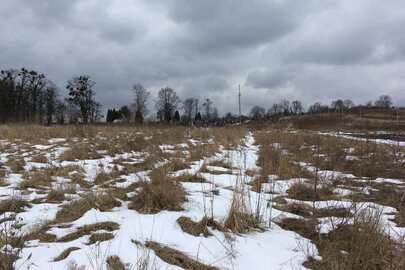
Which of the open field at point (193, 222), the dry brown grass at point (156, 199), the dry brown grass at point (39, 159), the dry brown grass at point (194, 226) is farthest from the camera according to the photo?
the dry brown grass at point (39, 159)

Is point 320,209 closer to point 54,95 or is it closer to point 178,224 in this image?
point 178,224

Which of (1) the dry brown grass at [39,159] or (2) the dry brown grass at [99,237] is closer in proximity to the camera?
(2) the dry brown grass at [99,237]

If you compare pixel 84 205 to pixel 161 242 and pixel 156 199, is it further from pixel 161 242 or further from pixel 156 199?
pixel 161 242

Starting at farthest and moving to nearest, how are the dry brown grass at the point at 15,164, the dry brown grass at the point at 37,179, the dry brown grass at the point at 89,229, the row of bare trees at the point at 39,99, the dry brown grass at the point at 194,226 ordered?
the row of bare trees at the point at 39,99 < the dry brown grass at the point at 15,164 < the dry brown grass at the point at 37,179 < the dry brown grass at the point at 194,226 < the dry brown grass at the point at 89,229

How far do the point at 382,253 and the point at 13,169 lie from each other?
6.39 meters

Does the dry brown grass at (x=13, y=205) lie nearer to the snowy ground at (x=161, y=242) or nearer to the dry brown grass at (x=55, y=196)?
the snowy ground at (x=161, y=242)

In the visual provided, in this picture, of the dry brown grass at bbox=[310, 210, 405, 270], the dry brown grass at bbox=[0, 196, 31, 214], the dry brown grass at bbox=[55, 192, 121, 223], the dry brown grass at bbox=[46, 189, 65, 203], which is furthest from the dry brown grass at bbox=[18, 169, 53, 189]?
the dry brown grass at bbox=[310, 210, 405, 270]

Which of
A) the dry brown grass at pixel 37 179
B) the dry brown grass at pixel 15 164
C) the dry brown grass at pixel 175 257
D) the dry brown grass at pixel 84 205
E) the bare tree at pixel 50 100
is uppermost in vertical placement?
the bare tree at pixel 50 100

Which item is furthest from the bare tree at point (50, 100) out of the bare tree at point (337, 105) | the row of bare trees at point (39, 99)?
the bare tree at point (337, 105)

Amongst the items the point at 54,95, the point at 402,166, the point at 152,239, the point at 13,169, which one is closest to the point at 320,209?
the point at 152,239

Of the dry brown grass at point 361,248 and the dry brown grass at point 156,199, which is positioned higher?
the dry brown grass at point 156,199

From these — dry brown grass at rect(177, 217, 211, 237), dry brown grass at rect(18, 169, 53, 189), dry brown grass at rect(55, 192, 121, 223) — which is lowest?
dry brown grass at rect(177, 217, 211, 237)

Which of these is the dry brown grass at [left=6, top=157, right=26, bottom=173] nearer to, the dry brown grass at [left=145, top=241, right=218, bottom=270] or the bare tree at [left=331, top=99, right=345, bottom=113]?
the dry brown grass at [left=145, top=241, right=218, bottom=270]

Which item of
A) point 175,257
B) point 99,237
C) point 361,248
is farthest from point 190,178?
point 361,248
